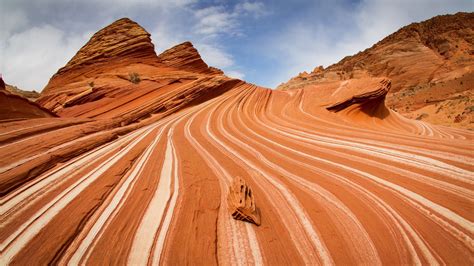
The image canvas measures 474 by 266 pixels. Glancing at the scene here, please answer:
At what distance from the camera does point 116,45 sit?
1867cm

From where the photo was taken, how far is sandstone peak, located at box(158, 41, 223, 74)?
2311cm

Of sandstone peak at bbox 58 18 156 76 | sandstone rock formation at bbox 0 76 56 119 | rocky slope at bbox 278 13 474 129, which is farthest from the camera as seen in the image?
rocky slope at bbox 278 13 474 129

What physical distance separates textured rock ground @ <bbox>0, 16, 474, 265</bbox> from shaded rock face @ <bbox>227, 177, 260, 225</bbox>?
104 mm

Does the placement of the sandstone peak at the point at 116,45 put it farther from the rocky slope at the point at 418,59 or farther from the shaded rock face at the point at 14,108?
the rocky slope at the point at 418,59

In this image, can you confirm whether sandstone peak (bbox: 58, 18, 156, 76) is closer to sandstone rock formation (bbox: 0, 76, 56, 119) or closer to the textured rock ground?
sandstone rock formation (bbox: 0, 76, 56, 119)

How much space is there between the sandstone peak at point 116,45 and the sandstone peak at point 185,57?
3113mm

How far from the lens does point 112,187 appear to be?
4309 millimetres

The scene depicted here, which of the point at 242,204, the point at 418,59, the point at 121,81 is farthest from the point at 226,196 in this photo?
the point at 418,59

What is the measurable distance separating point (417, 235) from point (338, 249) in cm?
122

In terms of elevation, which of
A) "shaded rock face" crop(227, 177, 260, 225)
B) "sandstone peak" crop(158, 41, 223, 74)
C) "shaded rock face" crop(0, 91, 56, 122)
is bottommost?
"shaded rock face" crop(227, 177, 260, 225)

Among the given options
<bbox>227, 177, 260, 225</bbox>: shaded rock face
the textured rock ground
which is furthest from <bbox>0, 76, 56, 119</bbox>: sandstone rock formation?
<bbox>227, 177, 260, 225</bbox>: shaded rock face

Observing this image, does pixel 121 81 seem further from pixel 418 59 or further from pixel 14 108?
pixel 418 59

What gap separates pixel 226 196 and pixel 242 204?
1.88ft

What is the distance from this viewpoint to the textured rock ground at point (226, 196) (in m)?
3.00
